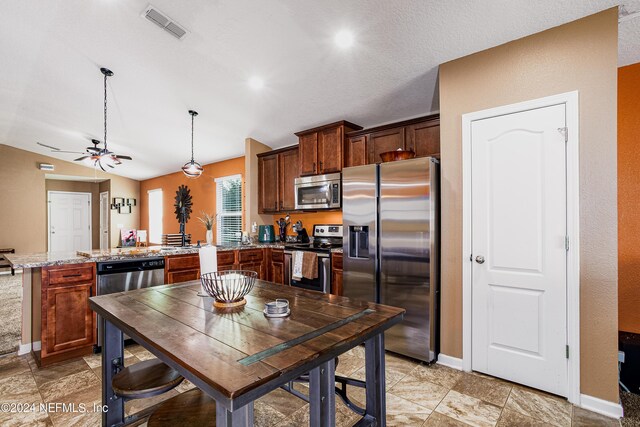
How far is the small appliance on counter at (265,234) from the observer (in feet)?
16.4

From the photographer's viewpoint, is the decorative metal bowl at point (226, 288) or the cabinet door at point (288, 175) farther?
the cabinet door at point (288, 175)

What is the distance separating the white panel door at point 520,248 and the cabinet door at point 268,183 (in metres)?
3.14

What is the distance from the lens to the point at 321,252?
3703 mm

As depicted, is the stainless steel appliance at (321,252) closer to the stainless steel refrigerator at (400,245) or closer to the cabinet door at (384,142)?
the stainless steel refrigerator at (400,245)

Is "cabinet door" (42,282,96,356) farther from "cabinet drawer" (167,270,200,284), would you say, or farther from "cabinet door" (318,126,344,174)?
"cabinet door" (318,126,344,174)

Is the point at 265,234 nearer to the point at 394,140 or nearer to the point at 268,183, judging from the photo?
the point at 268,183

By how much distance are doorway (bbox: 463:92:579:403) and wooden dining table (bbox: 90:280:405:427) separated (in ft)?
4.49

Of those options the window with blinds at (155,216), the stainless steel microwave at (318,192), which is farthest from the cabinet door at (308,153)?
the window with blinds at (155,216)

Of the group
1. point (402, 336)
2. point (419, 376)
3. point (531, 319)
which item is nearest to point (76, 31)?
point (402, 336)

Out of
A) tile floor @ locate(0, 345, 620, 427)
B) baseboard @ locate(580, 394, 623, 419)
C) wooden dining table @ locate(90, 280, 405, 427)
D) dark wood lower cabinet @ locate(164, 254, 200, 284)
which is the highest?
wooden dining table @ locate(90, 280, 405, 427)

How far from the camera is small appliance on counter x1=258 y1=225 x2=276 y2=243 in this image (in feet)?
16.4

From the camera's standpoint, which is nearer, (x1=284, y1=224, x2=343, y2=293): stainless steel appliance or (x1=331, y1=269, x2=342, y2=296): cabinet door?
(x1=331, y1=269, x2=342, y2=296): cabinet door

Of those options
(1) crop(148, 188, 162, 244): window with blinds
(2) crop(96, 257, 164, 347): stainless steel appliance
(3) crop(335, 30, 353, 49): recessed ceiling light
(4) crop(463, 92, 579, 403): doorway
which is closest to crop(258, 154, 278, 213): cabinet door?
(2) crop(96, 257, 164, 347): stainless steel appliance

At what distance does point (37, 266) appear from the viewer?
104 inches
